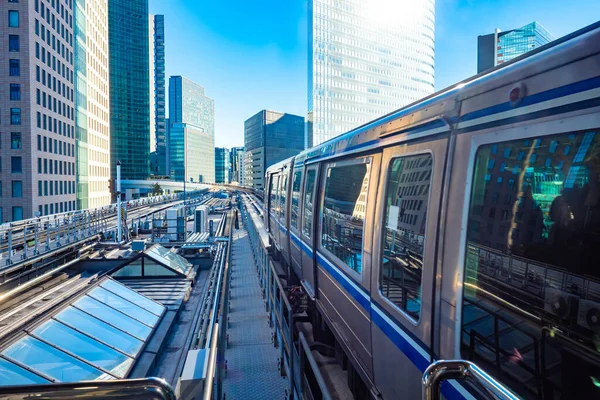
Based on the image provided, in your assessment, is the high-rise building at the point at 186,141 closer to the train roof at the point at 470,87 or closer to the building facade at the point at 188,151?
the building facade at the point at 188,151

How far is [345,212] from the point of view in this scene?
4.62m

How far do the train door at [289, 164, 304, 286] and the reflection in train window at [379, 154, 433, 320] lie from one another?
423 cm

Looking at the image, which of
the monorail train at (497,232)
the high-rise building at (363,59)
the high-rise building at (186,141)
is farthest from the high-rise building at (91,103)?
the high-rise building at (186,141)

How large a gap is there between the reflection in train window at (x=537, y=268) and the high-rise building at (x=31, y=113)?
39587mm

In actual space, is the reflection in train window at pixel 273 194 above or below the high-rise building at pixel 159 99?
below

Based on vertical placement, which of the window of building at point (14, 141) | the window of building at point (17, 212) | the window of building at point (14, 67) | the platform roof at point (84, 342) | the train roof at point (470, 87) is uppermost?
the window of building at point (14, 67)

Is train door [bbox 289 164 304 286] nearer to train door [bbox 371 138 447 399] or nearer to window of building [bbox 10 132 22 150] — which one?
train door [bbox 371 138 447 399]

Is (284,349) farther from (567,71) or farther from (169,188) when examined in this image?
(169,188)

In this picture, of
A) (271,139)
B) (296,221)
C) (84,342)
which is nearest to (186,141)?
(271,139)

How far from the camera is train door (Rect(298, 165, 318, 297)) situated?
6.29 meters

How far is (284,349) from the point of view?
8.38 meters

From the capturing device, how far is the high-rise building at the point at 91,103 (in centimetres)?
4788

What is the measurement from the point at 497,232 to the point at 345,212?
2656 millimetres

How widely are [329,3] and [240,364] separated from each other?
9244cm
